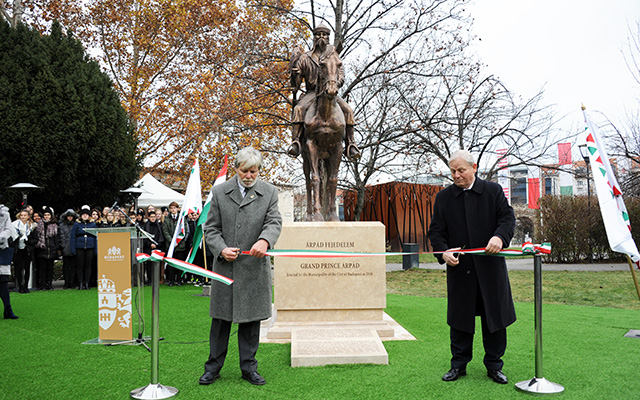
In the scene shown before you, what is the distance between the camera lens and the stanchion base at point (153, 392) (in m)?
3.93

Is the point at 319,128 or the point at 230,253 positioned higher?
the point at 319,128

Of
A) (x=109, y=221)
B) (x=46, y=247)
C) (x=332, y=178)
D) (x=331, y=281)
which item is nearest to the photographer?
(x=331, y=281)

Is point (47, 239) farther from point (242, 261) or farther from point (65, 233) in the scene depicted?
point (242, 261)

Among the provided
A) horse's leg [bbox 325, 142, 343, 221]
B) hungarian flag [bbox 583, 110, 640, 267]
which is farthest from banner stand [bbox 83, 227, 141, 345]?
hungarian flag [bbox 583, 110, 640, 267]

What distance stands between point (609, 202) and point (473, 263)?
1.37 m

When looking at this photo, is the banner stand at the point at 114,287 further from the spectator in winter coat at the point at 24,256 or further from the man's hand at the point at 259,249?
the spectator in winter coat at the point at 24,256

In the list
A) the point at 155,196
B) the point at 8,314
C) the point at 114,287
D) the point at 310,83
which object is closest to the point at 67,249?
the point at 8,314

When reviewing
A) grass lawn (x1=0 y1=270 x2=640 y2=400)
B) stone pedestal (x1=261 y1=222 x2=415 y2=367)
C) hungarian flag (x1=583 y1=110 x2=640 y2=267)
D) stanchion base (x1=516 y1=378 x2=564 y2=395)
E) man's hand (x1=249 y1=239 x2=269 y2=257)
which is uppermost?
hungarian flag (x1=583 y1=110 x2=640 y2=267)

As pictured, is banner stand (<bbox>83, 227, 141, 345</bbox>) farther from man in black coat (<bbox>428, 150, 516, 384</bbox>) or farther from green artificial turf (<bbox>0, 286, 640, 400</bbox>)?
man in black coat (<bbox>428, 150, 516, 384</bbox>)

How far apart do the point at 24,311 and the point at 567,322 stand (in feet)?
27.9

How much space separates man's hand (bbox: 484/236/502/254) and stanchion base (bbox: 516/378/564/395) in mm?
1106

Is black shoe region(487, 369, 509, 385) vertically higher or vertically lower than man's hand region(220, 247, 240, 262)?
lower

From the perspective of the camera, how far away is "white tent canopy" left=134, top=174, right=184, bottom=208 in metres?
18.3

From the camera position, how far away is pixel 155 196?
61.5 ft
